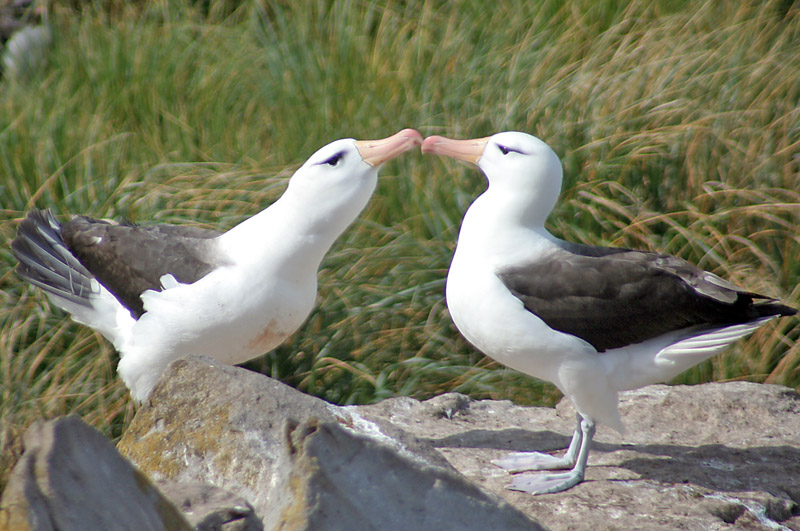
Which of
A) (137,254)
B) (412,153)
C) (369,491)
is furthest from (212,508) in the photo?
(412,153)

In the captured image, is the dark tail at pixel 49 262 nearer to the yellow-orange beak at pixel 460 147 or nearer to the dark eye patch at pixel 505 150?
the yellow-orange beak at pixel 460 147

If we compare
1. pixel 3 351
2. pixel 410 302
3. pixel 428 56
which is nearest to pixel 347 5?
pixel 428 56

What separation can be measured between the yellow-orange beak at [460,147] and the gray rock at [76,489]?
194 cm

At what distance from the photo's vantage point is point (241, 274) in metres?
3.50

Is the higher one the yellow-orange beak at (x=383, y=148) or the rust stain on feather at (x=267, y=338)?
the yellow-orange beak at (x=383, y=148)

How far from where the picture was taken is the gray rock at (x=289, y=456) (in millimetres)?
2014

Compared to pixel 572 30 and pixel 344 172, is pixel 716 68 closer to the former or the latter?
pixel 572 30

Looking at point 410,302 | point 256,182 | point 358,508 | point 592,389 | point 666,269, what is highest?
point 358,508

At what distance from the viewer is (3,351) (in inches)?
172

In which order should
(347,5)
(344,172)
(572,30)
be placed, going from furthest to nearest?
(347,5)
(572,30)
(344,172)

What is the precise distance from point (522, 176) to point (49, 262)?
2.16 meters

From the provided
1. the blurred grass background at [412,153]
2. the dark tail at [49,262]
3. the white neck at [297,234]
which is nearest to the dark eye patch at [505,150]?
the white neck at [297,234]

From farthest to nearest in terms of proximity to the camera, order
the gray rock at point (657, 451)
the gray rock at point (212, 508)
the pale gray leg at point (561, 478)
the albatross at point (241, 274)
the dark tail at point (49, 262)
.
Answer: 1. the dark tail at point (49, 262)
2. the albatross at point (241, 274)
3. the pale gray leg at point (561, 478)
4. the gray rock at point (657, 451)
5. the gray rock at point (212, 508)

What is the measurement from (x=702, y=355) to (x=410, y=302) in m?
1.91
